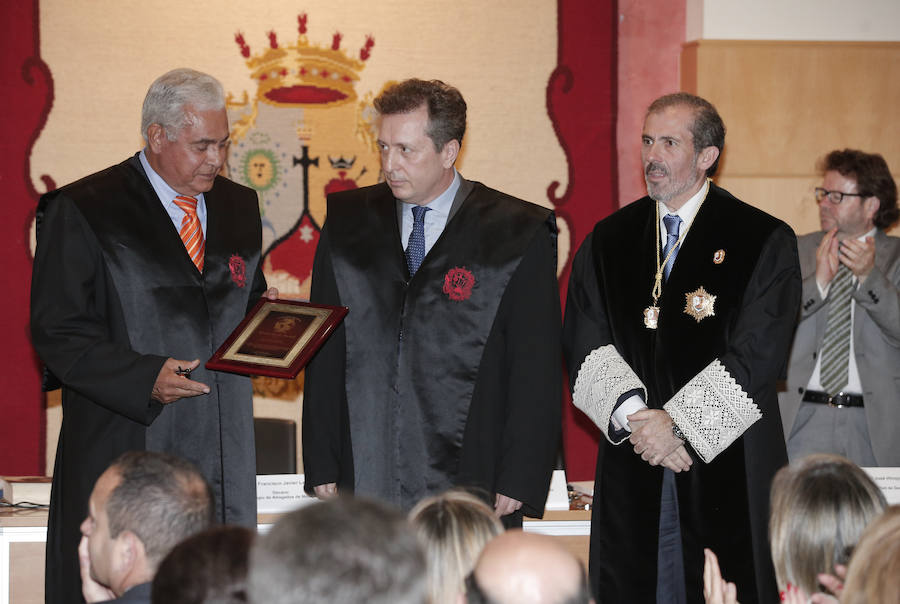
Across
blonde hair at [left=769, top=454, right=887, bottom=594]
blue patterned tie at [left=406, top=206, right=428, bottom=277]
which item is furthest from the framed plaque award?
blonde hair at [left=769, top=454, right=887, bottom=594]

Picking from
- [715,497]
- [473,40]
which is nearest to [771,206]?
[473,40]

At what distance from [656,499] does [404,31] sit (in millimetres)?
3188

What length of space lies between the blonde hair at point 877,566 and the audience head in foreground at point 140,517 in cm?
125

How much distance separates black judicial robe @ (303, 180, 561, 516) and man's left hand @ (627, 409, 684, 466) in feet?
0.88

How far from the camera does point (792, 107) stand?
19.4ft

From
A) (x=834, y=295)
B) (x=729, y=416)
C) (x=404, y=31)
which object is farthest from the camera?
(x=404, y=31)

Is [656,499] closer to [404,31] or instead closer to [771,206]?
[771,206]

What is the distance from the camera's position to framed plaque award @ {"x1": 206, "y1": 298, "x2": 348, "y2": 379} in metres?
3.21

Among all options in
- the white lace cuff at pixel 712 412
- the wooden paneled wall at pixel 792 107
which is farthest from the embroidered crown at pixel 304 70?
the white lace cuff at pixel 712 412

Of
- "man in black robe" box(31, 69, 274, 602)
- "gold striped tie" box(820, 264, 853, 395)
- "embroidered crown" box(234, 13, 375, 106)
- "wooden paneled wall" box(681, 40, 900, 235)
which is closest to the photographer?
"man in black robe" box(31, 69, 274, 602)

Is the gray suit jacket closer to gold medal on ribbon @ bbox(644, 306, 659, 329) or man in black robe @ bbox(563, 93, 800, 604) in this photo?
man in black robe @ bbox(563, 93, 800, 604)

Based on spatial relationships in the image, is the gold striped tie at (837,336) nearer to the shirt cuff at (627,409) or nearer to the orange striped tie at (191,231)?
the shirt cuff at (627,409)

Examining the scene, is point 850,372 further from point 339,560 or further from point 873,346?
point 339,560

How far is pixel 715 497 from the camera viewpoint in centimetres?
358
